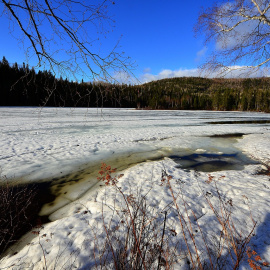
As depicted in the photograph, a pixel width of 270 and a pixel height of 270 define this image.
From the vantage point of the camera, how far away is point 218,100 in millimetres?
83875

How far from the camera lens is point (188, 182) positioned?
4.86 m

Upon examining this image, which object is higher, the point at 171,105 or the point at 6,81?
the point at 6,81

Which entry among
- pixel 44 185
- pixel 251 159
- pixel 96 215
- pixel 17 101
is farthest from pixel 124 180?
pixel 17 101

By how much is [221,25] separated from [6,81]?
2795 inches

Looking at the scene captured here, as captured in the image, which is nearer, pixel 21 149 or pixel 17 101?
pixel 21 149

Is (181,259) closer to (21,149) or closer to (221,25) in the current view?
(221,25)

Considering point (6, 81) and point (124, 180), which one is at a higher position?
point (6, 81)

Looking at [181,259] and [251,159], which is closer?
[181,259]

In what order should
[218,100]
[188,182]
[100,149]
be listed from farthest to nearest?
[218,100], [100,149], [188,182]

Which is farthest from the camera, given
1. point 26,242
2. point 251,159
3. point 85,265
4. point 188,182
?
point 251,159

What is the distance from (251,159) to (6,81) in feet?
239

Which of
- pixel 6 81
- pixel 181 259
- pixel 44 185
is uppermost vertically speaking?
pixel 6 81

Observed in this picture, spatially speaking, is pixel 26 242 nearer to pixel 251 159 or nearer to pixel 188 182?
pixel 188 182

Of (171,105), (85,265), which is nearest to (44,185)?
(85,265)
